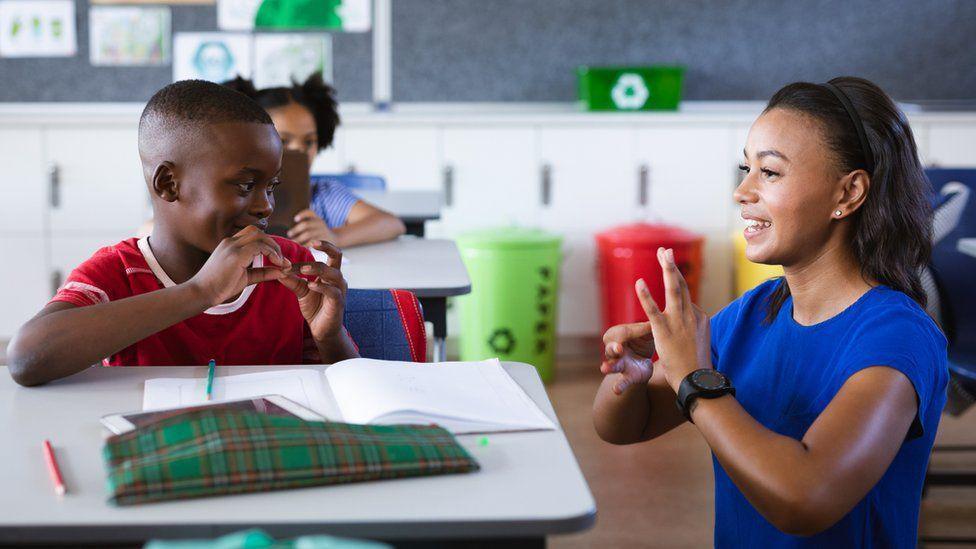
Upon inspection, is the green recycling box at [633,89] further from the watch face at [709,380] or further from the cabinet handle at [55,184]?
the watch face at [709,380]

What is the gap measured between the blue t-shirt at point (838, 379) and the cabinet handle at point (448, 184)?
9.30ft

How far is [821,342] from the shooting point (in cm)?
123

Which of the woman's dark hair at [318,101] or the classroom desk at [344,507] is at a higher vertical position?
the woman's dark hair at [318,101]

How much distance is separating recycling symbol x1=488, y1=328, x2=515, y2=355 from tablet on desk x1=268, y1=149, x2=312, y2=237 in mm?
1698

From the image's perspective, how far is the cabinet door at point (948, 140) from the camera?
420cm

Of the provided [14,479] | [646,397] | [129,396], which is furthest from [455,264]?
[14,479]

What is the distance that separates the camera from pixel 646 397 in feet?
4.56

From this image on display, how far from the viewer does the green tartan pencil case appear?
2.86 feet

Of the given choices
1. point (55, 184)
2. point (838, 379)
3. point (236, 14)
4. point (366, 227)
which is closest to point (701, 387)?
point (838, 379)

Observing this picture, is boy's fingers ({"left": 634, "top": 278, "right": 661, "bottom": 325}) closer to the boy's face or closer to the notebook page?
the notebook page

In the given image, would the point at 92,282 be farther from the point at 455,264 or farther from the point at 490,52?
the point at 490,52

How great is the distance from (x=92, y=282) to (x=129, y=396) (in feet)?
0.90

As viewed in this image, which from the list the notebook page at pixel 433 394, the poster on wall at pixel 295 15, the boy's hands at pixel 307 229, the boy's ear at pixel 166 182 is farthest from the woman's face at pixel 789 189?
the poster on wall at pixel 295 15

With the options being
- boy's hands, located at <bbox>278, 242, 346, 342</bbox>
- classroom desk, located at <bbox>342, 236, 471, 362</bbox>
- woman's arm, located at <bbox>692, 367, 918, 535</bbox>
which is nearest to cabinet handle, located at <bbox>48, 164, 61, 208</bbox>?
classroom desk, located at <bbox>342, 236, 471, 362</bbox>
